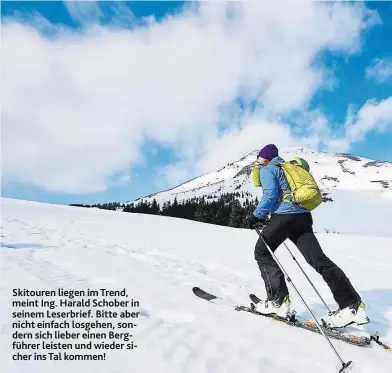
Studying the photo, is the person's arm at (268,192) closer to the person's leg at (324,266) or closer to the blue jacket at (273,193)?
the blue jacket at (273,193)

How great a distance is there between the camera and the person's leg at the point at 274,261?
17.1ft

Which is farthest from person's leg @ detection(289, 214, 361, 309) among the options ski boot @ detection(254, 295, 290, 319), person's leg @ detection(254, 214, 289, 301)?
ski boot @ detection(254, 295, 290, 319)

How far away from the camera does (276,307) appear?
5320 millimetres

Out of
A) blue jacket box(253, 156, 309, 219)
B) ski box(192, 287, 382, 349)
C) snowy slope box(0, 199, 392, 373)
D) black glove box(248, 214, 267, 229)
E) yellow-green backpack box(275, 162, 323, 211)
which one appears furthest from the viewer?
black glove box(248, 214, 267, 229)

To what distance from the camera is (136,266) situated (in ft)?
27.9

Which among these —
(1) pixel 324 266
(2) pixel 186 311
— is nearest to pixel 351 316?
(1) pixel 324 266

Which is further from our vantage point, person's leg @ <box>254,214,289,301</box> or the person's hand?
the person's hand

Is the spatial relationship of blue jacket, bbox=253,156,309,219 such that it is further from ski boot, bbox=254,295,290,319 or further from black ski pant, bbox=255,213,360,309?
ski boot, bbox=254,295,290,319

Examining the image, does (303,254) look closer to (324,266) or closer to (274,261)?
(324,266)

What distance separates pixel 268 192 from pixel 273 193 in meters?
0.08

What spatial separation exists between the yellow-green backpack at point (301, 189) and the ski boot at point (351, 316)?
1500mm

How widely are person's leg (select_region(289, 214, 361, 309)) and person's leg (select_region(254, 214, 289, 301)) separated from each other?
0.22m

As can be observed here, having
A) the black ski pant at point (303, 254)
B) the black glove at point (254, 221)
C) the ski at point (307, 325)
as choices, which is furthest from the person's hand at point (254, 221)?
the ski at point (307, 325)

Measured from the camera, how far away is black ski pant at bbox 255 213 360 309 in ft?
15.5
